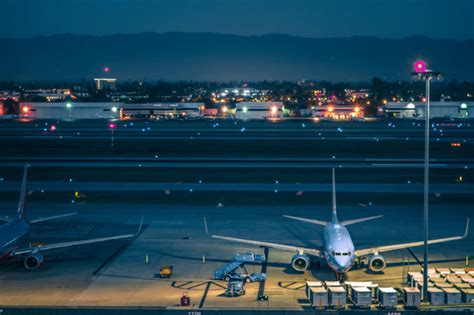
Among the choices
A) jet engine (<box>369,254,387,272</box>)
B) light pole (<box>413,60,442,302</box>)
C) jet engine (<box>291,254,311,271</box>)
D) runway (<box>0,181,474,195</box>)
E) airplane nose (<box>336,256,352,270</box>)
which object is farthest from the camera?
runway (<box>0,181,474,195</box>)

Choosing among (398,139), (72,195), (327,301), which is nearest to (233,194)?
(72,195)

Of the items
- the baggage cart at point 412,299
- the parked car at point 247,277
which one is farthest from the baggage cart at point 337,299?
the parked car at point 247,277

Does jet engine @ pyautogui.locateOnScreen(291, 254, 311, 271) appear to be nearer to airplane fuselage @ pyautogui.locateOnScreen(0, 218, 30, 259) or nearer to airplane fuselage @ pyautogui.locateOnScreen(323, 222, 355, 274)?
airplane fuselage @ pyautogui.locateOnScreen(323, 222, 355, 274)

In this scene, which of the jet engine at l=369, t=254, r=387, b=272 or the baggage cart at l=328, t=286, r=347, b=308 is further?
the jet engine at l=369, t=254, r=387, b=272

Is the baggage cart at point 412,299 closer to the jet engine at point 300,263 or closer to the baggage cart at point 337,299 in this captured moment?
the baggage cart at point 337,299

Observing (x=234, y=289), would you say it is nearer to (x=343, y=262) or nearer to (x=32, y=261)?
(x=343, y=262)

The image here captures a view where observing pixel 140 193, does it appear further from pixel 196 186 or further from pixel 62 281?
pixel 62 281

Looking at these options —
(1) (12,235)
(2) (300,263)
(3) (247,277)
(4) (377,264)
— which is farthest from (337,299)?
(1) (12,235)

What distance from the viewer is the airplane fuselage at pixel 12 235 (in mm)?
45344

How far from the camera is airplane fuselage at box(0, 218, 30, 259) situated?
149 feet

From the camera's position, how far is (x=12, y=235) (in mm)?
46812

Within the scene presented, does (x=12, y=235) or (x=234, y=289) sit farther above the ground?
(x=12, y=235)

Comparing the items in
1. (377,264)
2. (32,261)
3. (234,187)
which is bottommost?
(377,264)

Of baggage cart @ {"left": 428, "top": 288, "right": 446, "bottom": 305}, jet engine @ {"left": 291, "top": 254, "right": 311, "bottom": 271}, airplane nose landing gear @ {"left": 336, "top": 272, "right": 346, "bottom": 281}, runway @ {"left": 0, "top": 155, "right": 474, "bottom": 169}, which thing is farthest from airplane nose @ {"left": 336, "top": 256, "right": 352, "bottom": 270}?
runway @ {"left": 0, "top": 155, "right": 474, "bottom": 169}
